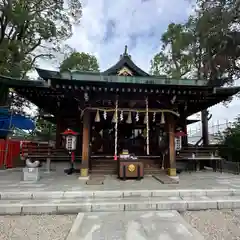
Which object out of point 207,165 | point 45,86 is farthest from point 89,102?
point 207,165

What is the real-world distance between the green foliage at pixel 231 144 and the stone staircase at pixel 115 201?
504cm

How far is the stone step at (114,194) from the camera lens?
471 centimetres

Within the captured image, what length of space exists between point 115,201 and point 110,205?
0.26m

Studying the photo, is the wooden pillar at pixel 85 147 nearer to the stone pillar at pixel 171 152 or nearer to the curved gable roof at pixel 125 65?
the curved gable roof at pixel 125 65

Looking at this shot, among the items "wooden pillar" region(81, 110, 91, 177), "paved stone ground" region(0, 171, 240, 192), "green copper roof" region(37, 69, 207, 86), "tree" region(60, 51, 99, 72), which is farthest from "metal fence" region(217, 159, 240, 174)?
"tree" region(60, 51, 99, 72)

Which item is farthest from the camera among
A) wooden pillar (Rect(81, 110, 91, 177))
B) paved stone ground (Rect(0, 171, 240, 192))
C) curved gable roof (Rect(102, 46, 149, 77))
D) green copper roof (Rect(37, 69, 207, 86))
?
curved gable roof (Rect(102, 46, 149, 77))

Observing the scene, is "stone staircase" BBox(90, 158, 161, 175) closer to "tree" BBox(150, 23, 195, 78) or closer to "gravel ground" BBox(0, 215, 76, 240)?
"gravel ground" BBox(0, 215, 76, 240)

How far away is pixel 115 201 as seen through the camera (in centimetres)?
456

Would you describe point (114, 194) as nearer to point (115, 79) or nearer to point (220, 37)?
point (115, 79)

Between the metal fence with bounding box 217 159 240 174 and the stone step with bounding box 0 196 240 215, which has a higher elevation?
the metal fence with bounding box 217 159 240 174

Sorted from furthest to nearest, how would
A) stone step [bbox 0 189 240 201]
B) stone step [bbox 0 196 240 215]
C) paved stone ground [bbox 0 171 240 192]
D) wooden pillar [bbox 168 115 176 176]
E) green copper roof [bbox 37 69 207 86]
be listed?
wooden pillar [bbox 168 115 176 176] < green copper roof [bbox 37 69 207 86] < paved stone ground [bbox 0 171 240 192] < stone step [bbox 0 189 240 201] < stone step [bbox 0 196 240 215]

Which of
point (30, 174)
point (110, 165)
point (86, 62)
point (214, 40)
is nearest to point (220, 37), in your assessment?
point (214, 40)

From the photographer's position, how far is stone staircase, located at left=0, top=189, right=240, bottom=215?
13.8 ft

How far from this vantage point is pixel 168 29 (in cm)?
1714
